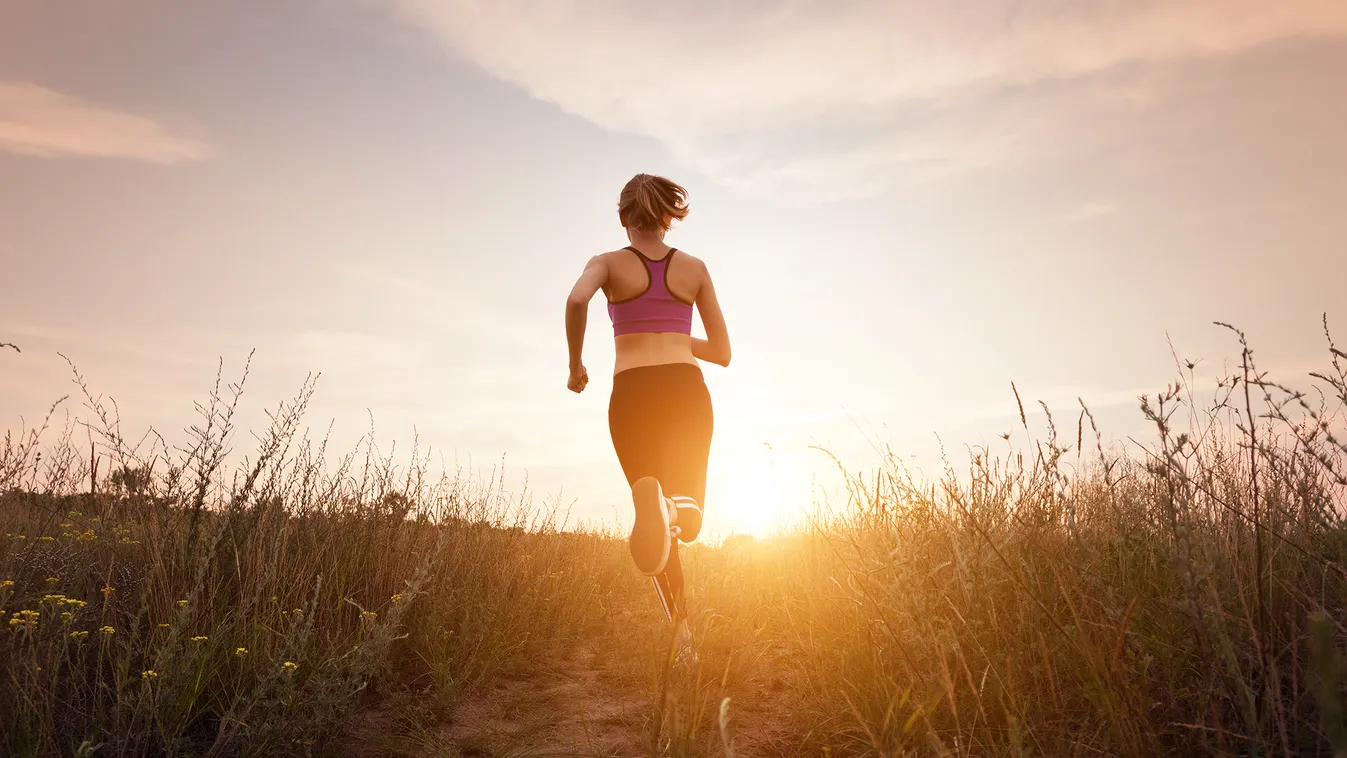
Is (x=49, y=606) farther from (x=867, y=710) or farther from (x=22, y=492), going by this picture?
(x=867, y=710)

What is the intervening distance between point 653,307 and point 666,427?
655 mm

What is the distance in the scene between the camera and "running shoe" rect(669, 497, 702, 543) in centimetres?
386

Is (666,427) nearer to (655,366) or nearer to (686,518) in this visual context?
(655,366)

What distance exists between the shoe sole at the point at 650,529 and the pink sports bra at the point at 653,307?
0.90 m

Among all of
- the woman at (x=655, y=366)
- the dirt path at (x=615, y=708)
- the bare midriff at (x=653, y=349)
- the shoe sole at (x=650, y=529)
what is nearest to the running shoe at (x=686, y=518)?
the woman at (x=655, y=366)

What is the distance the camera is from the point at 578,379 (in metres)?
4.16

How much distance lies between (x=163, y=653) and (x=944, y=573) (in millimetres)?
3009

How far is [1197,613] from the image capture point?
5.82ft

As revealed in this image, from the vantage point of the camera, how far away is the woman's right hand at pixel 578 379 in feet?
13.6

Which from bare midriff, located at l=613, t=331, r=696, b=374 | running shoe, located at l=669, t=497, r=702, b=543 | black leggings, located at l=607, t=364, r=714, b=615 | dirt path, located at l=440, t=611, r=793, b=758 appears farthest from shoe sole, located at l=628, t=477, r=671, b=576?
bare midriff, located at l=613, t=331, r=696, b=374

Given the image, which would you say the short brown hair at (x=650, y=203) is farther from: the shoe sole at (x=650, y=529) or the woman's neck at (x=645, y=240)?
the shoe sole at (x=650, y=529)

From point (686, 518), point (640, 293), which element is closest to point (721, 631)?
point (686, 518)

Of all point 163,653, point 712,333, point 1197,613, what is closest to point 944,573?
point 1197,613

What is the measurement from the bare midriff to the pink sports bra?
0.03 metres
